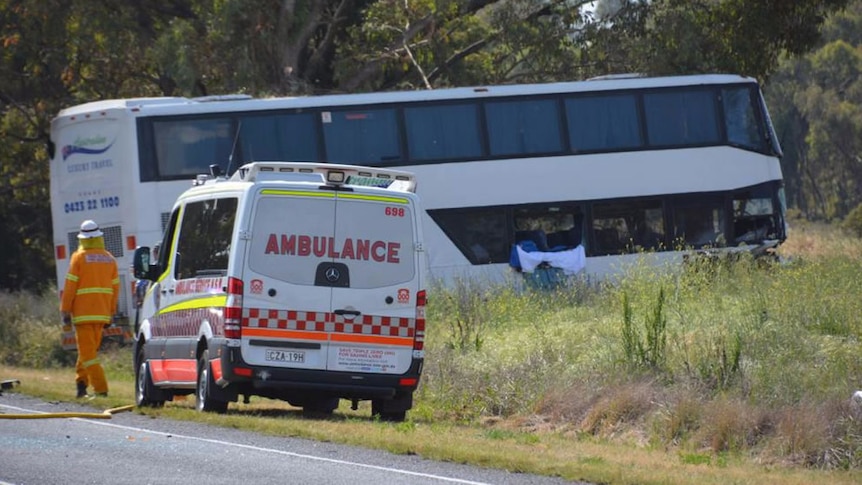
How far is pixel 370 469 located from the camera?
10.2 meters

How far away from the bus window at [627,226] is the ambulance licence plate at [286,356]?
14.2 m

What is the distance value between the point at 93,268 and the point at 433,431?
492cm

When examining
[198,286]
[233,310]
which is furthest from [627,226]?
[233,310]

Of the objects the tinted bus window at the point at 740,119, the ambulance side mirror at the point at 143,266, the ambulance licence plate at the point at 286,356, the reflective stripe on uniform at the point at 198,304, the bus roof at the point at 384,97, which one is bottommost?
the ambulance licence plate at the point at 286,356

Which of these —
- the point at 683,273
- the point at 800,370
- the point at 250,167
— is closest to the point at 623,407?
the point at 800,370

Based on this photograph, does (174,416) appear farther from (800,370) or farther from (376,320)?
(800,370)

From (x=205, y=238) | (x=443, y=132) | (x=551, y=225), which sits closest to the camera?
(x=205, y=238)

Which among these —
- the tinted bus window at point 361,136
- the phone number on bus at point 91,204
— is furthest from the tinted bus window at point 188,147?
the tinted bus window at point 361,136

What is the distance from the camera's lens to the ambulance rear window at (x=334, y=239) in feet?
43.7

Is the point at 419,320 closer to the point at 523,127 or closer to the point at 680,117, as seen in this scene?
the point at 523,127

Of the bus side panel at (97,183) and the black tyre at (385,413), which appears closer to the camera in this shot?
the black tyre at (385,413)

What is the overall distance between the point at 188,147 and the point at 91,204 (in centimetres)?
224

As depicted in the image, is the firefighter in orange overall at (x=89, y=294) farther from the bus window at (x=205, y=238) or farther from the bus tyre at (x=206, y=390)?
the bus tyre at (x=206, y=390)

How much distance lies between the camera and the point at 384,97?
→ 26469 mm
